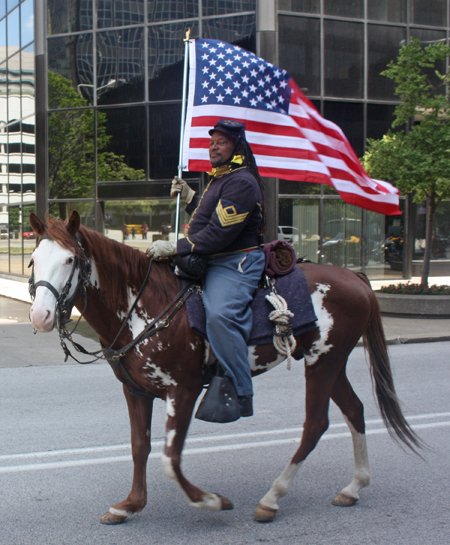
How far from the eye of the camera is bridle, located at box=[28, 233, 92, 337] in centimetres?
323

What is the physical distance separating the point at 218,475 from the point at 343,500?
0.98m

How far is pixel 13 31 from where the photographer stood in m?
21.7

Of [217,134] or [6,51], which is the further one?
A: [6,51]

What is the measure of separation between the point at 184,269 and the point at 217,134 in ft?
3.02

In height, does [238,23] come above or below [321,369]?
above

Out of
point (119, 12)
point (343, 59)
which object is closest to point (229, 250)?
point (343, 59)

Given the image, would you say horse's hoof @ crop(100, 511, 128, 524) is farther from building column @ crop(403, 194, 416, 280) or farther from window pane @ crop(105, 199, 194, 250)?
building column @ crop(403, 194, 416, 280)

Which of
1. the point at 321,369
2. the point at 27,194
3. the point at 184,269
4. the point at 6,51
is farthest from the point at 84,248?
the point at 6,51

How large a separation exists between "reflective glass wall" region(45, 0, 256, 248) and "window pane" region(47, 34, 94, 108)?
32 millimetres

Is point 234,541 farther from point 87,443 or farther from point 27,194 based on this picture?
point 27,194

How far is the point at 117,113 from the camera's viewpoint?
18453 millimetres

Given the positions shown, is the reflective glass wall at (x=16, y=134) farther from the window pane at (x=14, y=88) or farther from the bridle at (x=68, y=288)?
the bridle at (x=68, y=288)

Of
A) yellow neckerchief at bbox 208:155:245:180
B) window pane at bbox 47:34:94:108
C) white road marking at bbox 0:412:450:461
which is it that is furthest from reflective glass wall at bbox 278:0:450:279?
yellow neckerchief at bbox 208:155:245:180

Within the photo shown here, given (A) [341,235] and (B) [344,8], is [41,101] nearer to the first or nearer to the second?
(B) [344,8]
